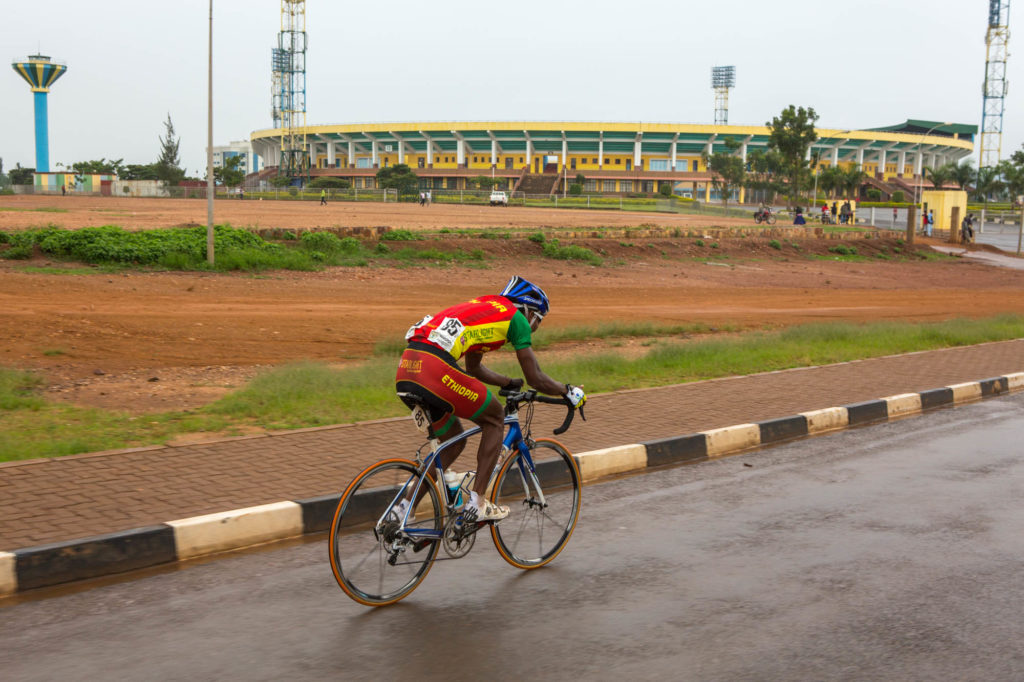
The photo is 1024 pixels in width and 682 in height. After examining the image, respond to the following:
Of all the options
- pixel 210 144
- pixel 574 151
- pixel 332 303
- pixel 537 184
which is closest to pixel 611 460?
pixel 332 303

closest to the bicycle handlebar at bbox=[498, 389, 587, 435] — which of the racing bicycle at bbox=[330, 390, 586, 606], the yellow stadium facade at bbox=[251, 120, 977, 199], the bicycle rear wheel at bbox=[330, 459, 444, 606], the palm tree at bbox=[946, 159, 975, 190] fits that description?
the racing bicycle at bbox=[330, 390, 586, 606]

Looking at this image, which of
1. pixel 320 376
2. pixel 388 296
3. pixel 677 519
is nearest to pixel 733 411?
pixel 677 519

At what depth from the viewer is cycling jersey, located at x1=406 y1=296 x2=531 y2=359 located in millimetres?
4613

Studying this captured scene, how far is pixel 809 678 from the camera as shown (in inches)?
150

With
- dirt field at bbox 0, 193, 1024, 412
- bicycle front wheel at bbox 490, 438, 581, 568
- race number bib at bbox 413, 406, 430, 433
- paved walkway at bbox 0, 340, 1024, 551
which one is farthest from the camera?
dirt field at bbox 0, 193, 1024, 412

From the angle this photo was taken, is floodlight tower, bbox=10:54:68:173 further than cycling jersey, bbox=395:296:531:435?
Yes

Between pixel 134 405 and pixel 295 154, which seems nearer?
pixel 134 405

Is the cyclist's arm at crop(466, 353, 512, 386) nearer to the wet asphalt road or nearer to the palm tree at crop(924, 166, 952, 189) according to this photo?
the wet asphalt road

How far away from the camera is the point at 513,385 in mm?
4965

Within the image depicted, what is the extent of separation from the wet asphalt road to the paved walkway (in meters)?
0.61

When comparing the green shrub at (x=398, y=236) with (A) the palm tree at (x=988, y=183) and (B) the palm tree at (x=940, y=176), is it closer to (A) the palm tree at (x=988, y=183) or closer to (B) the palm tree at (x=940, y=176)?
(A) the palm tree at (x=988, y=183)

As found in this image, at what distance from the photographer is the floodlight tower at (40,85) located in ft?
325

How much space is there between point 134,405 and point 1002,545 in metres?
7.25

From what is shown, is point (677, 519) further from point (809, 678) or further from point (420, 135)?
point (420, 135)
